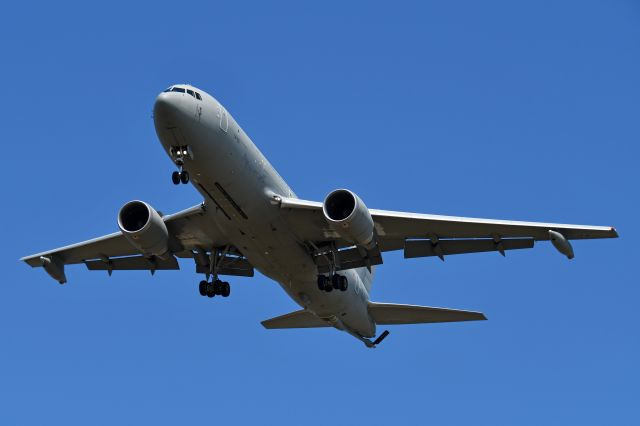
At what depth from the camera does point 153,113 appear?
29.4 meters

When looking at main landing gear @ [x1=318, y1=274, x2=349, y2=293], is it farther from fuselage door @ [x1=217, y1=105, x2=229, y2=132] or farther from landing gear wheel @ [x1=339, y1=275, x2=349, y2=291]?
fuselage door @ [x1=217, y1=105, x2=229, y2=132]

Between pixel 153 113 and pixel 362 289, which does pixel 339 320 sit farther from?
pixel 153 113

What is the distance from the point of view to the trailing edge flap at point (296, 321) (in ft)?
132

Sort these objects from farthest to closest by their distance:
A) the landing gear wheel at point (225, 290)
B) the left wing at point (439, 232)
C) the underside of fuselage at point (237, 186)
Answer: the landing gear wheel at point (225, 290) < the left wing at point (439, 232) < the underside of fuselage at point (237, 186)

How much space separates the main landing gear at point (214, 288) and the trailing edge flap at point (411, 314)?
6.17m

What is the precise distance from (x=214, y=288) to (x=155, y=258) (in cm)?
322

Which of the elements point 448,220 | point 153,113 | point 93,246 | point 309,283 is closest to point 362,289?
point 309,283

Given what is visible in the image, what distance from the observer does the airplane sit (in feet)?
98.9

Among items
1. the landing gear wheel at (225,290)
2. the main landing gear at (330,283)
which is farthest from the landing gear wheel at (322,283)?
the landing gear wheel at (225,290)

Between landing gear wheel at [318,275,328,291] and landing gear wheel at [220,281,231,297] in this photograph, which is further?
landing gear wheel at [220,281,231,297]

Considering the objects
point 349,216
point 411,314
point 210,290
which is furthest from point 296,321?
point 349,216

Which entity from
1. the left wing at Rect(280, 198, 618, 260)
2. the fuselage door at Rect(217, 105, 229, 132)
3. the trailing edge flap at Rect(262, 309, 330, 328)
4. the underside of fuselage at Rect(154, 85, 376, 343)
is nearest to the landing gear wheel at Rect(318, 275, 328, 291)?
the underside of fuselage at Rect(154, 85, 376, 343)

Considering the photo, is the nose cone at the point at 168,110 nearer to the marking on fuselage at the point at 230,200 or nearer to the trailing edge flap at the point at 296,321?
the marking on fuselage at the point at 230,200

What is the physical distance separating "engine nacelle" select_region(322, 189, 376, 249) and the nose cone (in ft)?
17.1
